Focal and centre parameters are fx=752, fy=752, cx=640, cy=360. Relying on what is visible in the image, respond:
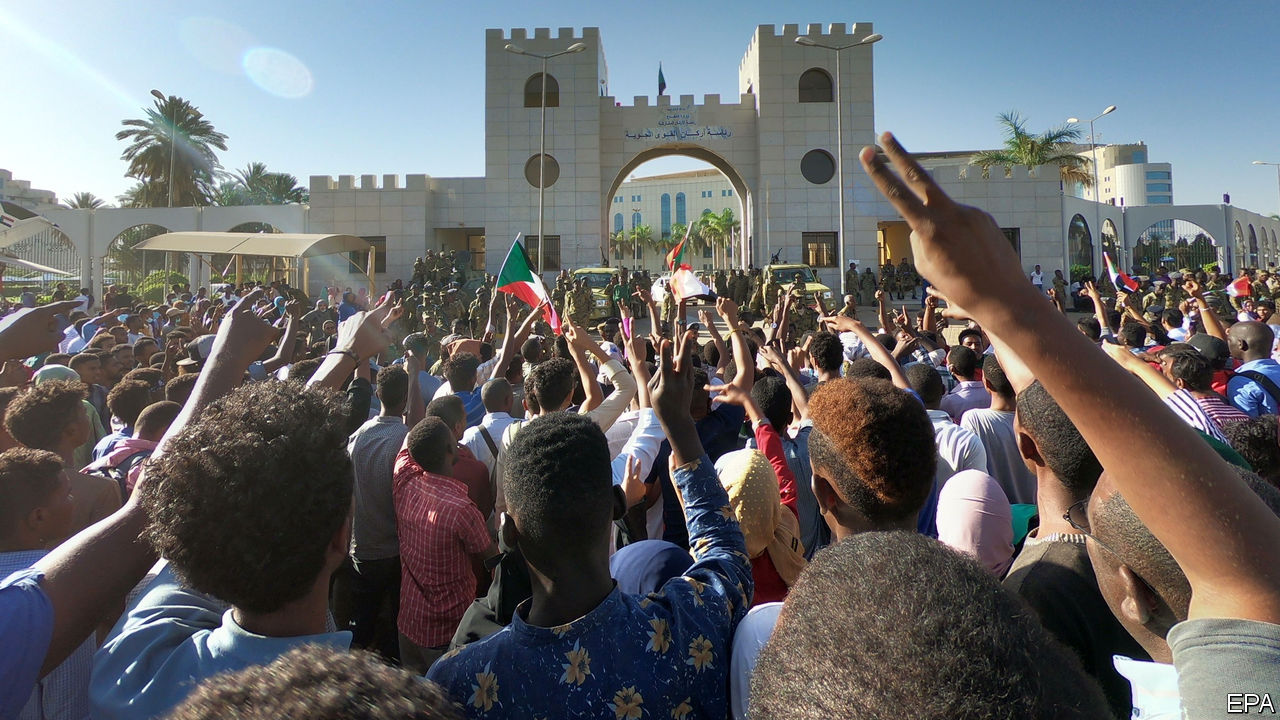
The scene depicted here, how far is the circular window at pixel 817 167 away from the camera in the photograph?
30812mm

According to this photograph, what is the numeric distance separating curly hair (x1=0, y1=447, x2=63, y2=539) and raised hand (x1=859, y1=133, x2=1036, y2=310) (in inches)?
92.4

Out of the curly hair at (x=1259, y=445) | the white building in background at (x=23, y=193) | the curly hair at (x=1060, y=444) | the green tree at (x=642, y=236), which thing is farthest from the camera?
the green tree at (x=642, y=236)

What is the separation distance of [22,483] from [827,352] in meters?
3.64

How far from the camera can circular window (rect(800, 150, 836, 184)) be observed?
3081cm

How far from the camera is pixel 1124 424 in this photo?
37.3 inches

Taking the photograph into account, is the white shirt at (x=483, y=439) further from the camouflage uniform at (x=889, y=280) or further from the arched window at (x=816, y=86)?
the arched window at (x=816, y=86)

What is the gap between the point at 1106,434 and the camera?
3.15 feet

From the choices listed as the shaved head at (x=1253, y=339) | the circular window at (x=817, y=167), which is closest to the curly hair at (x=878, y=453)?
the shaved head at (x=1253, y=339)

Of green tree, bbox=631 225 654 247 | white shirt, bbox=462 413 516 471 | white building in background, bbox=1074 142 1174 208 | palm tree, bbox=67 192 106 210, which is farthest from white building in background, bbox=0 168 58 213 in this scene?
white building in background, bbox=1074 142 1174 208

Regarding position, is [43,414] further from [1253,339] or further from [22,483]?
[1253,339]

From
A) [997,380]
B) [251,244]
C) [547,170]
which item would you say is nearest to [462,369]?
[997,380]

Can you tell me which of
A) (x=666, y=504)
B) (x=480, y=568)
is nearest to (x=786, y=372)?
(x=666, y=504)

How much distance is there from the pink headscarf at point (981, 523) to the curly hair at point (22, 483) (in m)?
2.58

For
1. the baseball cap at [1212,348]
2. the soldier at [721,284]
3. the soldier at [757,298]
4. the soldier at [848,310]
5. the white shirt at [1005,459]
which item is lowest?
the white shirt at [1005,459]
